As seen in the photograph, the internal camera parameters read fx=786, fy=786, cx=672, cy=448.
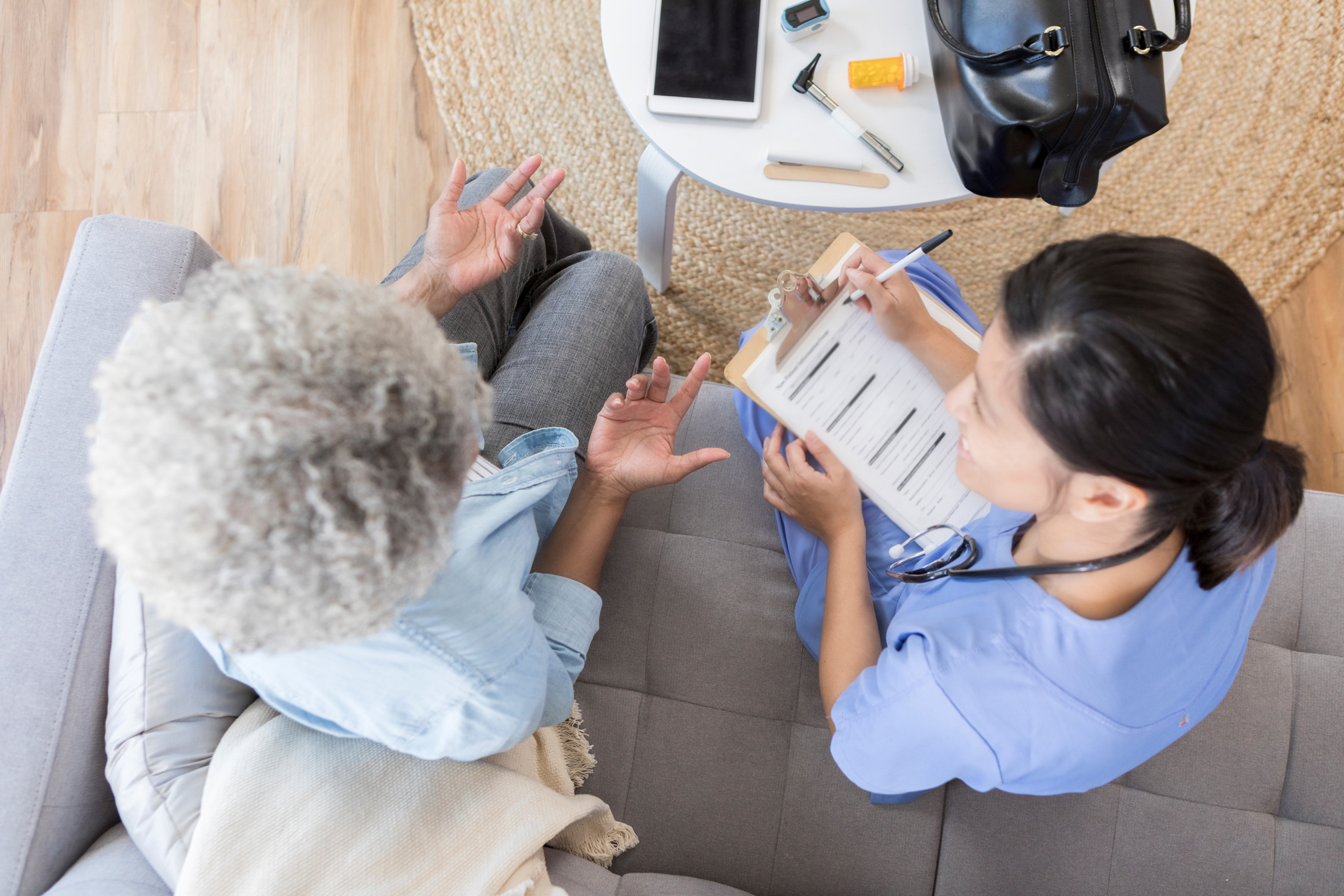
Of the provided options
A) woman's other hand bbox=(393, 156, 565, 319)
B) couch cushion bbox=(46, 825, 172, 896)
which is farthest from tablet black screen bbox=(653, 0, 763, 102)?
couch cushion bbox=(46, 825, 172, 896)

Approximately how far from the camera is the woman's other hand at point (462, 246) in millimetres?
1063

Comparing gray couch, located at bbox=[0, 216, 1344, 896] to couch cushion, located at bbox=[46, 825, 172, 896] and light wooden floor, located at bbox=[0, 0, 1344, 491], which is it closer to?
couch cushion, located at bbox=[46, 825, 172, 896]

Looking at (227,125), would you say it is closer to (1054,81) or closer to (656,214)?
(656,214)

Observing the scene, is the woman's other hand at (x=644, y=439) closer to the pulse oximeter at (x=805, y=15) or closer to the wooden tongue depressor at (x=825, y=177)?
the wooden tongue depressor at (x=825, y=177)

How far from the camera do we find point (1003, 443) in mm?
731

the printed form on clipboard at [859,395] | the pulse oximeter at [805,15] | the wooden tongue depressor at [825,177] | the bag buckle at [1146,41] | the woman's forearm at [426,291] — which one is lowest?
the printed form on clipboard at [859,395]

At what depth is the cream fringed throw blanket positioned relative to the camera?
2.22 ft

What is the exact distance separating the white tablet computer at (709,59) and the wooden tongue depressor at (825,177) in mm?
85

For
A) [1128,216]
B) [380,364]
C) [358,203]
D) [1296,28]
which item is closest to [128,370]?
[380,364]

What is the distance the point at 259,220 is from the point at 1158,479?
5.68ft

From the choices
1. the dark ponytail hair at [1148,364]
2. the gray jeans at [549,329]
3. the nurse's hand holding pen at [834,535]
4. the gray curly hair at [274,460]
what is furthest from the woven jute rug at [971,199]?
the gray curly hair at [274,460]

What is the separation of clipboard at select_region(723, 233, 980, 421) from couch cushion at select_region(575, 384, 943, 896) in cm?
19

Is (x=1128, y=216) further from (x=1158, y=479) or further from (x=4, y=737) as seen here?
(x=4, y=737)

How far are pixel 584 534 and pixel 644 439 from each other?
0.15 metres
